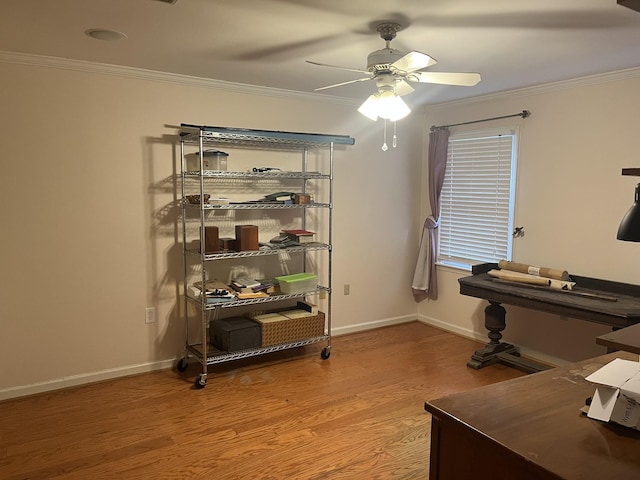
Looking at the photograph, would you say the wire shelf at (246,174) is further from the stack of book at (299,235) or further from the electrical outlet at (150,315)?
the electrical outlet at (150,315)

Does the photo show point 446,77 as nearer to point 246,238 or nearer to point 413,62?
point 413,62

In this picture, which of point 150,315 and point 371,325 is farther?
point 371,325

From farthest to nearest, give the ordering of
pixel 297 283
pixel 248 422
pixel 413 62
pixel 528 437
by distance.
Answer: pixel 297 283
pixel 248 422
pixel 413 62
pixel 528 437

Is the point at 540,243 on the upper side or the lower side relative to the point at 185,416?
A: upper

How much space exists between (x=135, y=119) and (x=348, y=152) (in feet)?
6.56

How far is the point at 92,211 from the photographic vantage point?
138 inches

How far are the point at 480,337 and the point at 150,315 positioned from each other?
10.2 ft

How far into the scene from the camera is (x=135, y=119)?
11.8ft

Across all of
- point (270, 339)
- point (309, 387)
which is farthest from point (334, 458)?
point (270, 339)

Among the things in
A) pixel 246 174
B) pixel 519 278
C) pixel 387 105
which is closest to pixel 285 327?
pixel 246 174

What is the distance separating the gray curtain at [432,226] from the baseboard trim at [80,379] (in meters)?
2.68

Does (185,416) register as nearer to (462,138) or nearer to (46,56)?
(46,56)

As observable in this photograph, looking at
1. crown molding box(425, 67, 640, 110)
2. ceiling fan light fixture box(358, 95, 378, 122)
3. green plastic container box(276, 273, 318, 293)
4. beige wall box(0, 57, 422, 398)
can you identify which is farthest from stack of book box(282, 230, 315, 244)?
crown molding box(425, 67, 640, 110)

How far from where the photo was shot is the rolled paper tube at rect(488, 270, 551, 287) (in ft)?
12.1
